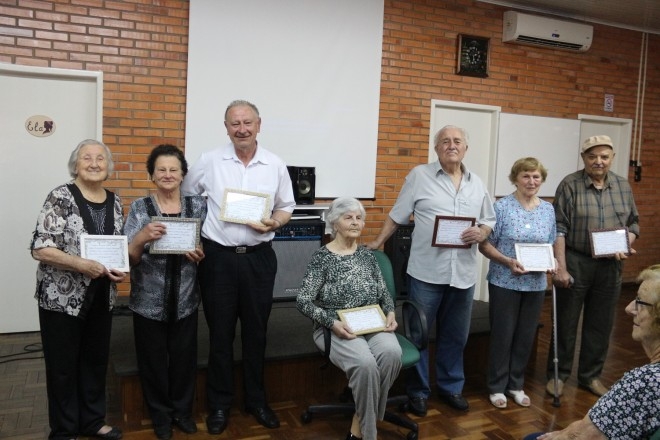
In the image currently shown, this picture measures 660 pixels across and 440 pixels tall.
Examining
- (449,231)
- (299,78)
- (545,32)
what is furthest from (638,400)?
(545,32)

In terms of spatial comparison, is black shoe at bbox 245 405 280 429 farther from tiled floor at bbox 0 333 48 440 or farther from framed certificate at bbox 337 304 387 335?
tiled floor at bbox 0 333 48 440

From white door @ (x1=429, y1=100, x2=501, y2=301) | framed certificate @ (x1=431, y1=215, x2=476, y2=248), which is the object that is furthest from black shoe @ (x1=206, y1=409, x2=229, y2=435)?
white door @ (x1=429, y1=100, x2=501, y2=301)

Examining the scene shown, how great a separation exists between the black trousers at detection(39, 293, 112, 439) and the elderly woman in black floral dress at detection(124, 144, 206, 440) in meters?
0.17

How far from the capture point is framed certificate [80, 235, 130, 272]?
2.42 metres

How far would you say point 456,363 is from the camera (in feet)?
11.0

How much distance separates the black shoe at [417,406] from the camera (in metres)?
3.21

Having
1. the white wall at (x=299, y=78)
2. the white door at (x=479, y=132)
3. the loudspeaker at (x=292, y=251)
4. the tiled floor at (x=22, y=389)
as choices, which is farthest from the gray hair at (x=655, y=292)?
the white door at (x=479, y=132)

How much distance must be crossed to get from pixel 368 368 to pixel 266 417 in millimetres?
690

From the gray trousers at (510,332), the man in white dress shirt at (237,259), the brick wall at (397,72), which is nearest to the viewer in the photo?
the man in white dress shirt at (237,259)

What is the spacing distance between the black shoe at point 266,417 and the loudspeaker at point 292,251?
1607 mm

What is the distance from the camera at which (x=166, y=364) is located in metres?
2.76

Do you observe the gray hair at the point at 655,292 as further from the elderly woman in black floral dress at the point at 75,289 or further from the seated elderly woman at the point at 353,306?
the elderly woman in black floral dress at the point at 75,289

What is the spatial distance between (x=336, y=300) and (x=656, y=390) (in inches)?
63.6

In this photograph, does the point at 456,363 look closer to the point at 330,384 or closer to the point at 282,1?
the point at 330,384
